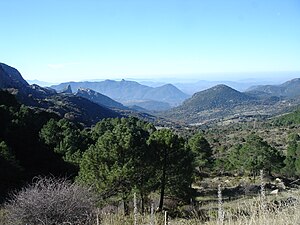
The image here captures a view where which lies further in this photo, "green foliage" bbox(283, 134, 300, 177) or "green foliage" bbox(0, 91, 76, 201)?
"green foliage" bbox(283, 134, 300, 177)

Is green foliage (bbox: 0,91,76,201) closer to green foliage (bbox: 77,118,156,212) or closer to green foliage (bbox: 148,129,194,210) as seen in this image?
green foliage (bbox: 77,118,156,212)

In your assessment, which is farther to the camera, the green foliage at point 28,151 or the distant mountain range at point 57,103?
the distant mountain range at point 57,103

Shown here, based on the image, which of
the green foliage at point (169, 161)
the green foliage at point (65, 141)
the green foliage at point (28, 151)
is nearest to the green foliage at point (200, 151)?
the green foliage at point (65, 141)

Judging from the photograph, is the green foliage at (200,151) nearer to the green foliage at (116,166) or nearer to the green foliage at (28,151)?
the green foliage at (28,151)

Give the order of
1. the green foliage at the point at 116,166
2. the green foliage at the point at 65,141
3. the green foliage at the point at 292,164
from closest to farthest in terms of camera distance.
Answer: the green foliage at the point at 116,166, the green foliage at the point at 65,141, the green foliage at the point at 292,164

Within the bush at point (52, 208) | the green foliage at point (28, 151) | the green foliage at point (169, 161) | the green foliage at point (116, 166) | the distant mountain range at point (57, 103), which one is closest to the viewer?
the bush at point (52, 208)

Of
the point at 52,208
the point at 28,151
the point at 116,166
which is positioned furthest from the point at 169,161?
the point at 52,208

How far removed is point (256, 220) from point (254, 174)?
3518 cm

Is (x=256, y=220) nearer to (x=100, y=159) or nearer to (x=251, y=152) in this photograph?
(x=100, y=159)

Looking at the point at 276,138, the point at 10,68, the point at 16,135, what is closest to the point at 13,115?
the point at 16,135

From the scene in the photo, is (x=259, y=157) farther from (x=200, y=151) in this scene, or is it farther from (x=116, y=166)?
(x=116, y=166)

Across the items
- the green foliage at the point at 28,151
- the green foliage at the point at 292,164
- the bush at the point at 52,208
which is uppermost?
the bush at the point at 52,208

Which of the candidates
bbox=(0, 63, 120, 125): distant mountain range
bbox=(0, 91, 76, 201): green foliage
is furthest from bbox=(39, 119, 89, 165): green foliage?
bbox=(0, 63, 120, 125): distant mountain range

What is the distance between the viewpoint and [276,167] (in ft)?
118
